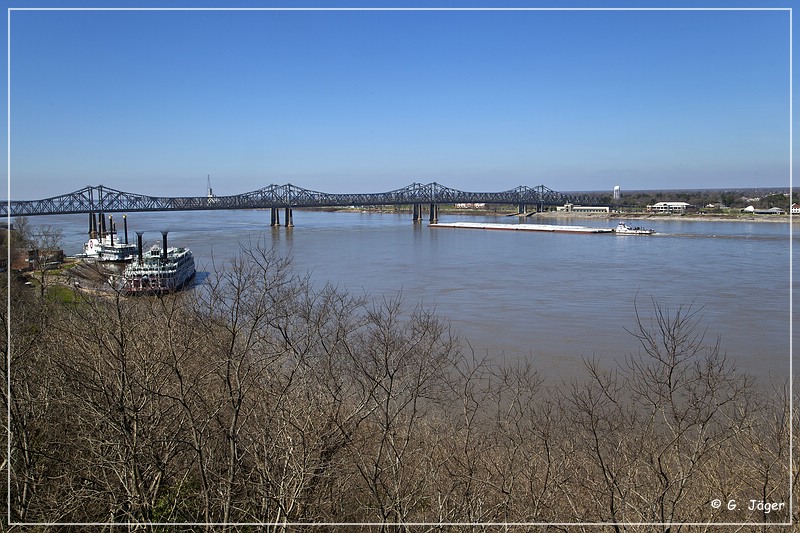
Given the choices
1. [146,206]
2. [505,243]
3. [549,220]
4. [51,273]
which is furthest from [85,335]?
[549,220]

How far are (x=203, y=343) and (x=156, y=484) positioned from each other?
0.73 m

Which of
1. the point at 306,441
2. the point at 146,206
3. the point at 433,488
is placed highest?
the point at 146,206

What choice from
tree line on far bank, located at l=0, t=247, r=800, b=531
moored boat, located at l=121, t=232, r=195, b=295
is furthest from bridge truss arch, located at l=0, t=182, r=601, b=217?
tree line on far bank, located at l=0, t=247, r=800, b=531

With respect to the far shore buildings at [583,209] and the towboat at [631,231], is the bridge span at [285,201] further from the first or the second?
the towboat at [631,231]

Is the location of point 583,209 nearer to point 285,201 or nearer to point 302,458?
point 285,201

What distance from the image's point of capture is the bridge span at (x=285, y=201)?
2008 centimetres

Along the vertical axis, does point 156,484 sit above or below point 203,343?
below

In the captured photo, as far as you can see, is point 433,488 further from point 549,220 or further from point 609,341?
point 549,220

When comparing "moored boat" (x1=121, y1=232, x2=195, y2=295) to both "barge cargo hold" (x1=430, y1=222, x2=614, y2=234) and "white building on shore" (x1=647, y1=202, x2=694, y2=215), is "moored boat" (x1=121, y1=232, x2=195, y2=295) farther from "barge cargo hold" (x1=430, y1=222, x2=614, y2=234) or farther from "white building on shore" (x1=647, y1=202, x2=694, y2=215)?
"white building on shore" (x1=647, y1=202, x2=694, y2=215)

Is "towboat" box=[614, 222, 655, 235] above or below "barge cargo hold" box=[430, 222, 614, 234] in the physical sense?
below

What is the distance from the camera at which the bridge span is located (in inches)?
791

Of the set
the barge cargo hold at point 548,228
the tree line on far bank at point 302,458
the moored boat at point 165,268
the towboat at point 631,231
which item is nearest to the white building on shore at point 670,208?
the barge cargo hold at point 548,228

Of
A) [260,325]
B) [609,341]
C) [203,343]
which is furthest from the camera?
[609,341]

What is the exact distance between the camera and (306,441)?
6.52ft
